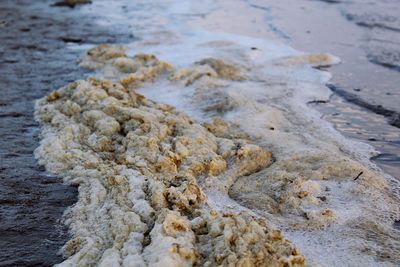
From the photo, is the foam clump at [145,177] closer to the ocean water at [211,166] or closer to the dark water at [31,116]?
the ocean water at [211,166]

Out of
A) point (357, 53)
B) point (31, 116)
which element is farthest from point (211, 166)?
point (357, 53)

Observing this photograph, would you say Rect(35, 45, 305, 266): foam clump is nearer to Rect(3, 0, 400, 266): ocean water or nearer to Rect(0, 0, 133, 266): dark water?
Rect(3, 0, 400, 266): ocean water

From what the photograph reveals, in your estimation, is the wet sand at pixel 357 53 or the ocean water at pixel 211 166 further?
the wet sand at pixel 357 53

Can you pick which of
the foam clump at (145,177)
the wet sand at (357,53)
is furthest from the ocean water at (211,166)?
the wet sand at (357,53)

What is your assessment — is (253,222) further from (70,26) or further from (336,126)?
(70,26)

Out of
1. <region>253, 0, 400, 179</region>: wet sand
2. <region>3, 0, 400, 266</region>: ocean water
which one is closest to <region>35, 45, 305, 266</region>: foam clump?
<region>3, 0, 400, 266</region>: ocean water

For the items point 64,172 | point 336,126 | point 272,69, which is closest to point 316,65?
point 272,69
